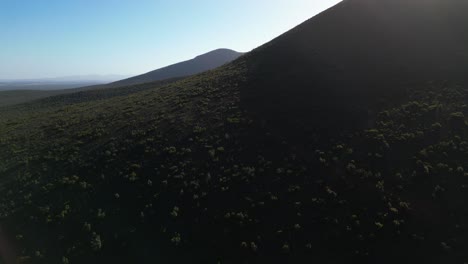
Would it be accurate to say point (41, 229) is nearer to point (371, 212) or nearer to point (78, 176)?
point (78, 176)

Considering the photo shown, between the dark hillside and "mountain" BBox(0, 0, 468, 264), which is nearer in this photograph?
"mountain" BBox(0, 0, 468, 264)

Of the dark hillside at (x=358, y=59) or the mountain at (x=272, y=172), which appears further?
the dark hillside at (x=358, y=59)

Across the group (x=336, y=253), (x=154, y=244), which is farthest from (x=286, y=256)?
(x=154, y=244)

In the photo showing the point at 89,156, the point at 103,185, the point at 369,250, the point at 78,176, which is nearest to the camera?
the point at 369,250

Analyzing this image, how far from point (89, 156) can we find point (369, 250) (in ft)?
83.2

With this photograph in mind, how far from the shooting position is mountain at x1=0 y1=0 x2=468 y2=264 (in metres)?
18.7

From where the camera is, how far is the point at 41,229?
21797mm

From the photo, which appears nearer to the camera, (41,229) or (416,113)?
(41,229)

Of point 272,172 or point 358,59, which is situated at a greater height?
point 358,59

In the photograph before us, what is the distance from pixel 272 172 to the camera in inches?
981

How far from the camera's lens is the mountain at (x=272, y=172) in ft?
61.3

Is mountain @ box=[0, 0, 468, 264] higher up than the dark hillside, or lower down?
lower down

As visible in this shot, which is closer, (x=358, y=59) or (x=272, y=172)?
(x=272, y=172)

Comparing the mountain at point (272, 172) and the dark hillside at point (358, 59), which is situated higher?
the dark hillside at point (358, 59)
